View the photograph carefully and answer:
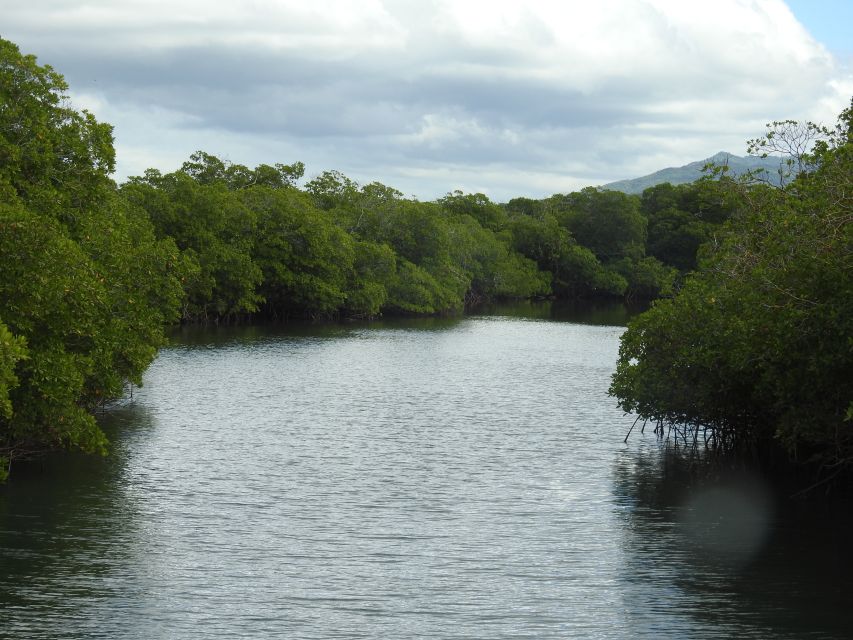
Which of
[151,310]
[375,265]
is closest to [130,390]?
[151,310]

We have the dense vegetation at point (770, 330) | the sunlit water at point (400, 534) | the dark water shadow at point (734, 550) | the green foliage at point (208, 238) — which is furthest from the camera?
the green foliage at point (208, 238)

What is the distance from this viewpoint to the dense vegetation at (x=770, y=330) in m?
21.9

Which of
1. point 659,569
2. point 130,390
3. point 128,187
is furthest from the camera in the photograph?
point 128,187

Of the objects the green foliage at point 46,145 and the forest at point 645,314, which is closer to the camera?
the forest at point 645,314

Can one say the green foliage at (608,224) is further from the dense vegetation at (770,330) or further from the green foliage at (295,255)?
the dense vegetation at (770,330)

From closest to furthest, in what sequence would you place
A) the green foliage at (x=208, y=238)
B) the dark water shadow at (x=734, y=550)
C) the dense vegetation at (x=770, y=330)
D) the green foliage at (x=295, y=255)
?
1. the dark water shadow at (x=734, y=550)
2. the dense vegetation at (x=770, y=330)
3. the green foliage at (x=208, y=238)
4. the green foliage at (x=295, y=255)

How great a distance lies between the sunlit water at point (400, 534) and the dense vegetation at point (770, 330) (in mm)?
2320

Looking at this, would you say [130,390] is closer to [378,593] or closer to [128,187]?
[378,593]

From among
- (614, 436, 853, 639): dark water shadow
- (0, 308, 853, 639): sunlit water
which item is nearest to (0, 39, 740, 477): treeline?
(0, 308, 853, 639): sunlit water

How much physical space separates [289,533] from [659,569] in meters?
8.38

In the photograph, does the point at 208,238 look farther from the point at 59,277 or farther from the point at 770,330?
the point at 770,330

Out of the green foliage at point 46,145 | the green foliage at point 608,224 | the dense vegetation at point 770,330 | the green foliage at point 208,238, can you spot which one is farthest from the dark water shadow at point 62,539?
the green foliage at point 608,224

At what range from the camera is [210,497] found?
26.9 m

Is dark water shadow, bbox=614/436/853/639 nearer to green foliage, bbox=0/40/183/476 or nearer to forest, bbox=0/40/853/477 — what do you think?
forest, bbox=0/40/853/477
